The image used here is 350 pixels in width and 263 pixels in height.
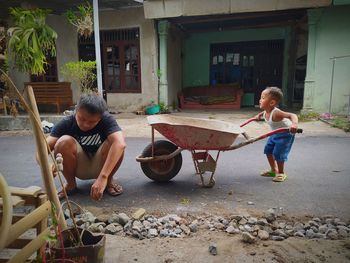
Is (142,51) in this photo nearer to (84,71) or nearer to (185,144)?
(84,71)

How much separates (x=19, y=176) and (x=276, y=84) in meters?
11.4

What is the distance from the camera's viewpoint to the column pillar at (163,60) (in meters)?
10.1

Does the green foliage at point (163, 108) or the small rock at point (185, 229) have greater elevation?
the green foliage at point (163, 108)

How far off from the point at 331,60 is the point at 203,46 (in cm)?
590

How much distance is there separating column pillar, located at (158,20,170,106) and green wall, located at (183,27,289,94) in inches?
138

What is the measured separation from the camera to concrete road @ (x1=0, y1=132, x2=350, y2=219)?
3.07m

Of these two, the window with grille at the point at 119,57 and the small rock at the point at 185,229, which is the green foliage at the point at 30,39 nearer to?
the window with grille at the point at 119,57

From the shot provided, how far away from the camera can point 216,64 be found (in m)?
13.6

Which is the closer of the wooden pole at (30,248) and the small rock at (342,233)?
the wooden pole at (30,248)

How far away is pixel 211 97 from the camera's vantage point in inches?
494

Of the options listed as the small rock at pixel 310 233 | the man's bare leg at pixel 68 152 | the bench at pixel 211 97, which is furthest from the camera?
the bench at pixel 211 97

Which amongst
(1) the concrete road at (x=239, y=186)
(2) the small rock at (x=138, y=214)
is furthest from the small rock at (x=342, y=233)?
(2) the small rock at (x=138, y=214)

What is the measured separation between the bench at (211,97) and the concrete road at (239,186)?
6.79 m

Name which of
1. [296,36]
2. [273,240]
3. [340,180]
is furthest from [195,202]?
[296,36]
